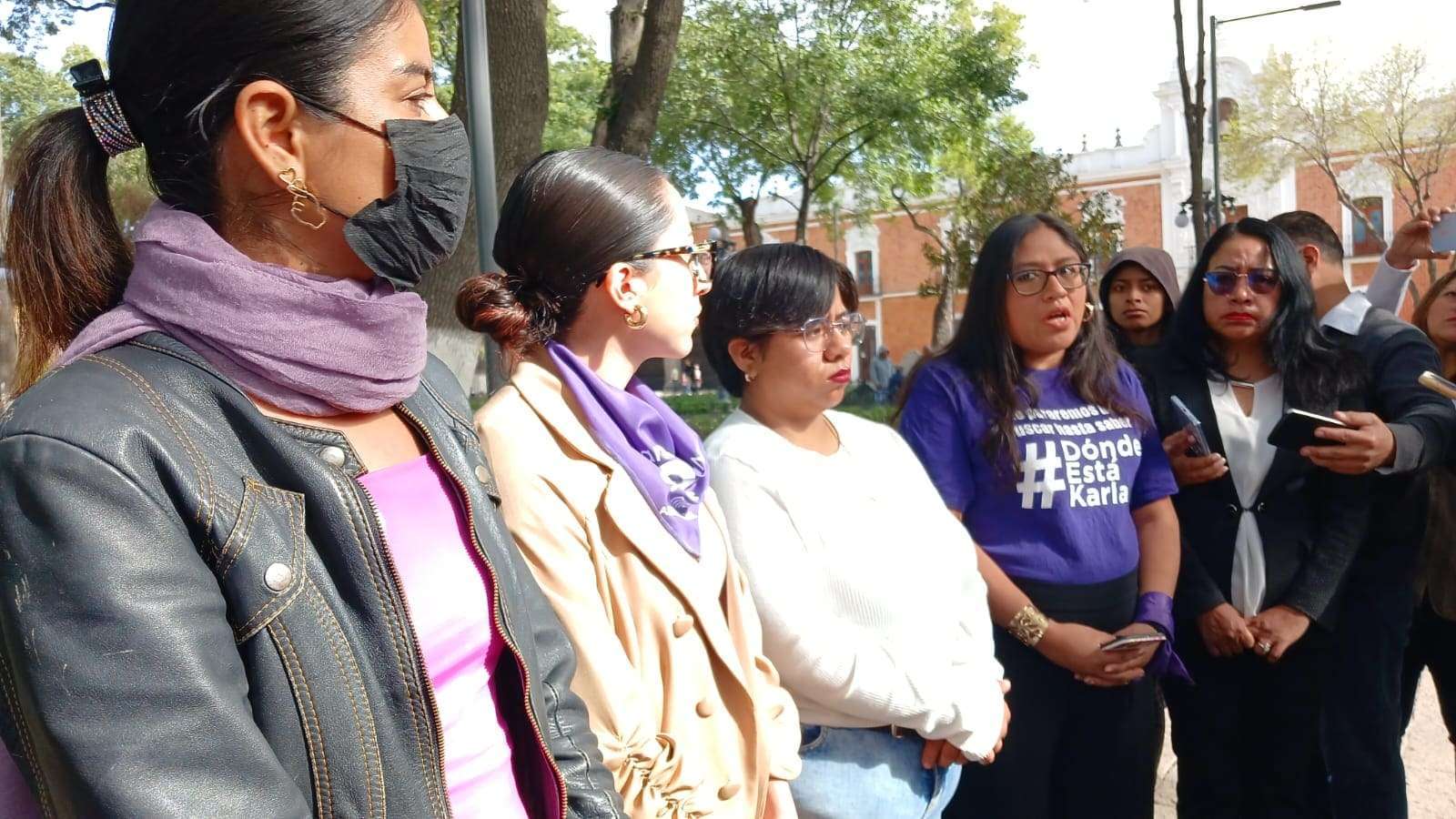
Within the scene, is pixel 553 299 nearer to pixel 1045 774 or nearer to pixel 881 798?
pixel 881 798

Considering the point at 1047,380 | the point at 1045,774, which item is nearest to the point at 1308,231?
the point at 1047,380

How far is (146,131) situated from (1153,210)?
43.0m

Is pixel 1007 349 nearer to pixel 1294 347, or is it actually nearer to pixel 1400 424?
pixel 1294 347

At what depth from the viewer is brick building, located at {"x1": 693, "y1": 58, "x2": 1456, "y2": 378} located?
35625 millimetres

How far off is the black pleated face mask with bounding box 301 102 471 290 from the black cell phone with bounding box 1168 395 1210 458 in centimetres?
258

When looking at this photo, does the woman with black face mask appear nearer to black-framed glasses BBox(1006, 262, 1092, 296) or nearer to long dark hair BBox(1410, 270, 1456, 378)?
black-framed glasses BBox(1006, 262, 1092, 296)

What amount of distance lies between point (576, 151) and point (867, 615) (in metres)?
1.17

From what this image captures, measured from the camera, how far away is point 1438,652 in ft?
12.8

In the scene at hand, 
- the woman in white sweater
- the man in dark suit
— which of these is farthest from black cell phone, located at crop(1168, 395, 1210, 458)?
the woman in white sweater

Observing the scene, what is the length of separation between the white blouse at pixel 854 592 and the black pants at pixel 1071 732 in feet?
1.32

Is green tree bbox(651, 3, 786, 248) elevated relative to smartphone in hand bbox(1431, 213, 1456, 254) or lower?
elevated

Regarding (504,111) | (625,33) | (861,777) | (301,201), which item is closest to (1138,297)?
(861,777)

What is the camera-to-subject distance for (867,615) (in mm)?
2594

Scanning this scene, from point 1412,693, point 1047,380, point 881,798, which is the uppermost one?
point 1047,380
